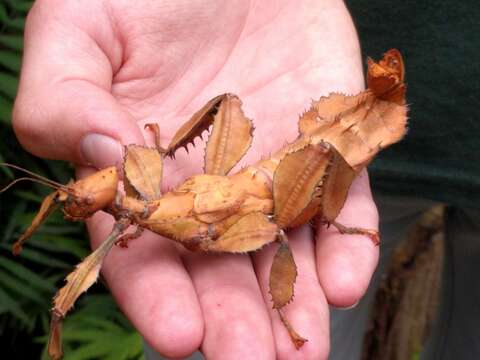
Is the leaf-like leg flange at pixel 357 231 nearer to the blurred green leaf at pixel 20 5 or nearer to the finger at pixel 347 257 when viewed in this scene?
the finger at pixel 347 257

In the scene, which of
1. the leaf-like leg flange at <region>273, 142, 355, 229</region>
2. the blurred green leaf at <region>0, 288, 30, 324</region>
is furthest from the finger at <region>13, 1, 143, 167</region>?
the blurred green leaf at <region>0, 288, 30, 324</region>

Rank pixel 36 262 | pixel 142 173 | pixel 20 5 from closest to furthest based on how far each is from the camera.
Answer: pixel 142 173, pixel 20 5, pixel 36 262

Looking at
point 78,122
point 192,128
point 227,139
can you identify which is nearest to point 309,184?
point 227,139

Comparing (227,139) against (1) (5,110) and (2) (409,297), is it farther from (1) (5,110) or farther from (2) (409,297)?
(2) (409,297)

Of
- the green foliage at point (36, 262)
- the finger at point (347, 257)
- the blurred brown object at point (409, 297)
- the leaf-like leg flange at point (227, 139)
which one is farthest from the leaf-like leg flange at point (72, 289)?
the blurred brown object at point (409, 297)

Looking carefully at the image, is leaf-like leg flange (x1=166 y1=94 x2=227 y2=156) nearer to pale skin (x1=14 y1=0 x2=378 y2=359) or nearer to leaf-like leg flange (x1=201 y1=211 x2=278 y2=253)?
pale skin (x1=14 y1=0 x2=378 y2=359)

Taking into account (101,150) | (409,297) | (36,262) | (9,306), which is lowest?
(409,297)

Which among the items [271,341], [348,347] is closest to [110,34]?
[271,341]
